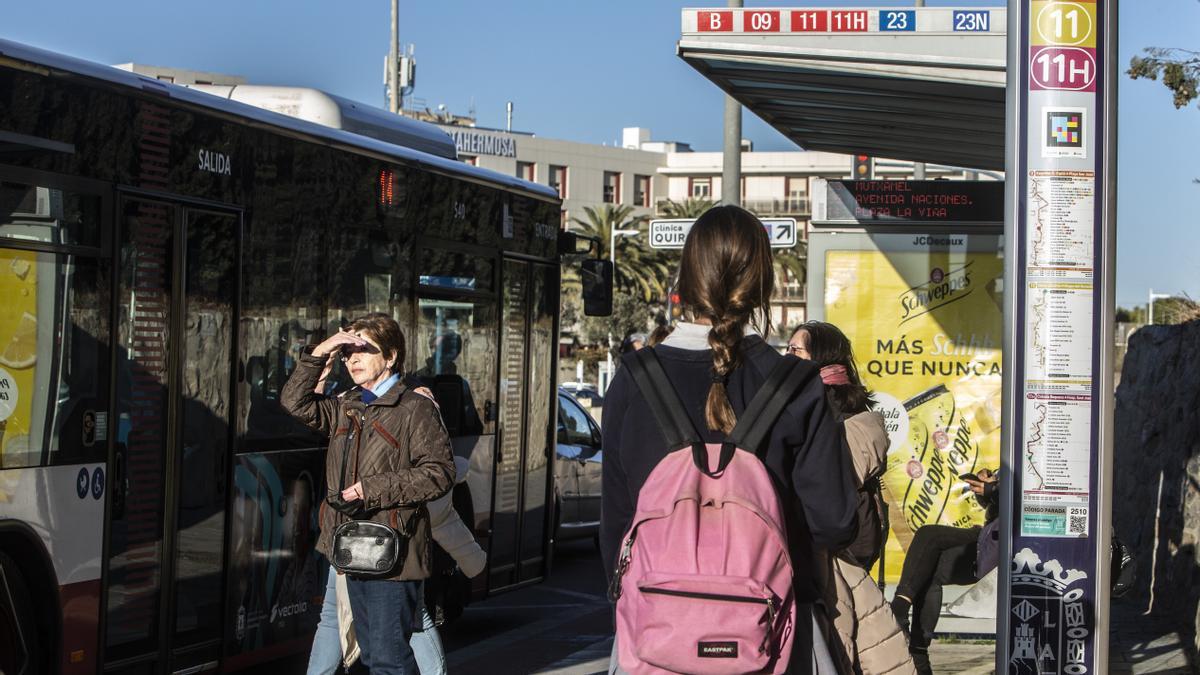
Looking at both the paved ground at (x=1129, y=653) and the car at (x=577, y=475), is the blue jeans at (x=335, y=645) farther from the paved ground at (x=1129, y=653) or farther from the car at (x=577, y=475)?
the car at (x=577, y=475)

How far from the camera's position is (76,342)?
20.3 ft

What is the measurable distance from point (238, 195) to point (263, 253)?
353 mm

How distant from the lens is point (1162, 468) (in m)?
10.7

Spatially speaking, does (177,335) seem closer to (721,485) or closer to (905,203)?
(721,485)

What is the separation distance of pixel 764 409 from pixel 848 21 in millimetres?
4880

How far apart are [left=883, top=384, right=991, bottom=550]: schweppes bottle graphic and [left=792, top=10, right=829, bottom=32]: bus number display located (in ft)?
8.57

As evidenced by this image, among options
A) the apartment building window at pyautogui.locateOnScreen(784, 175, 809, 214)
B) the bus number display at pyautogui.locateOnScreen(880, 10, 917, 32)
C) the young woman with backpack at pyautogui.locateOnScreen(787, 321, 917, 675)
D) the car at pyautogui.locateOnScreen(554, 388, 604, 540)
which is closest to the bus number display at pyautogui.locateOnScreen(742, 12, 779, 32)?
the bus number display at pyautogui.locateOnScreen(880, 10, 917, 32)

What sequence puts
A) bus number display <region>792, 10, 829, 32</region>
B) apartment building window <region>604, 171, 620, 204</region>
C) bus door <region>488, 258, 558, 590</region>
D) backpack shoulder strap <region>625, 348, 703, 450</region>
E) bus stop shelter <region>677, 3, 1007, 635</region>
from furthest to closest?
apartment building window <region>604, 171, 620, 204</region>, bus door <region>488, 258, 558, 590</region>, bus stop shelter <region>677, 3, 1007, 635</region>, bus number display <region>792, 10, 829, 32</region>, backpack shoulder strap <region>625, 348, 703, 450</region>

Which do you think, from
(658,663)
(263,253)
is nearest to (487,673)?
(263,253)

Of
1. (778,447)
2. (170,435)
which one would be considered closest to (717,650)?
(778,447)

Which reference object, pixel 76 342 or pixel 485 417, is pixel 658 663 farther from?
pixel 485 417

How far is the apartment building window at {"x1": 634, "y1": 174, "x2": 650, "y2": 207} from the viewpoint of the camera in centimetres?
9769

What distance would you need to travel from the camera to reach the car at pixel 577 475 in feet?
47.9

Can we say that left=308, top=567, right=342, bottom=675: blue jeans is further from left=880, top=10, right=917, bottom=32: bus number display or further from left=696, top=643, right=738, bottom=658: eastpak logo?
left=880, top=10, right=917, bottom=32: bus number display
